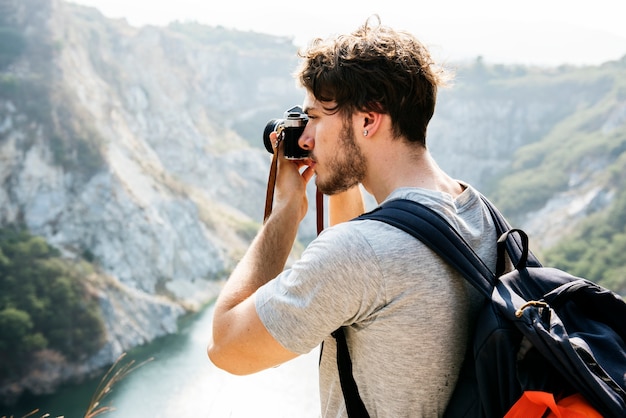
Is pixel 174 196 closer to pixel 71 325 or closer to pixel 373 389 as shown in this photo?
pixel 71 325

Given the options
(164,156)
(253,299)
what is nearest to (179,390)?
(253,299)

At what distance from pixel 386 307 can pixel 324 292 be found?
0.09 metres

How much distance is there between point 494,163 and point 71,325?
153 ft

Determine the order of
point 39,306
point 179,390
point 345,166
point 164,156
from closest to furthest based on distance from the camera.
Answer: point 345,166 < point 179,390 < point 39,306 < point 164,156

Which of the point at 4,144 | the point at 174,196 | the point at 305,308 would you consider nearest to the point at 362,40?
the point at 305,308

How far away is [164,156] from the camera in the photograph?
43406 mm

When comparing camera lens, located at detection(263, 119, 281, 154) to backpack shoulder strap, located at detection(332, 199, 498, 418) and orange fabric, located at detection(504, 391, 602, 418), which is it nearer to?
backpack shoulder strap, located at detection(332, 199, 498, 418)

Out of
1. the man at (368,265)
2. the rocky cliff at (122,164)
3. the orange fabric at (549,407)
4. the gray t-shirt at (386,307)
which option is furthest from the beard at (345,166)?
the rocky cliff at (122,164)

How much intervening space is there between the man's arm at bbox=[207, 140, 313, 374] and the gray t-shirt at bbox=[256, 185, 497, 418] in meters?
0.03

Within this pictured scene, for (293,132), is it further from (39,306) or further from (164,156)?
(164,156)

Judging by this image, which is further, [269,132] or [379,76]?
[269,132]

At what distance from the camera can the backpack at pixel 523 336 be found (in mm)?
713

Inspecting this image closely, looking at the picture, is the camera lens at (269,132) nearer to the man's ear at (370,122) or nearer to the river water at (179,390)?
the man's ear at (370,122)

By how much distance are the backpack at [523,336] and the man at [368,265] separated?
0.02 m
